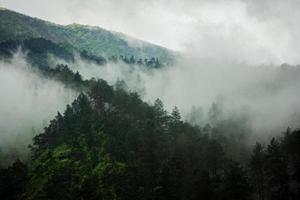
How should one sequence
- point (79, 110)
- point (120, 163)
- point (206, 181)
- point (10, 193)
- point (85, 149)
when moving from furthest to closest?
point (79, 110) → point (85, 149) → point (120, 163) → point (10, 193) → point (206, 181)

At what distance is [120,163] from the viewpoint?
130750mm

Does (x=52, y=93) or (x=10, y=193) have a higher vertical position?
(x=52, y=93)

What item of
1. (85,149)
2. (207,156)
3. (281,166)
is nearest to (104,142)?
(85,149)

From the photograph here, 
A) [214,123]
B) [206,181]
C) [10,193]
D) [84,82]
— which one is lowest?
[10,193]

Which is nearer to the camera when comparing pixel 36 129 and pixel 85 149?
pixel 85 149

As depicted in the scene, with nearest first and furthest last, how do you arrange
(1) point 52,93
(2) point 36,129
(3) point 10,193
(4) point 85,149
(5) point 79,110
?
(3) point 10,193
(4) point 85,149
(5) point 79,110
(2) point 36,129
(1) point 52,93

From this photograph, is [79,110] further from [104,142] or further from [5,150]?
[5,150]

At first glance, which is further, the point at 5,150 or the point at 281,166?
the point at 5,150

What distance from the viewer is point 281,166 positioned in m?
87.6

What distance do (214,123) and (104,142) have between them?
57.2m

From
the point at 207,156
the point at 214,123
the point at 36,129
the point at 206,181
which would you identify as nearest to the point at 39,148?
the point at 36,129

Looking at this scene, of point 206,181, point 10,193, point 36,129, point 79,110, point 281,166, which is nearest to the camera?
point 206,181

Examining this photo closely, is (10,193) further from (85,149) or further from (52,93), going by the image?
(52,93)

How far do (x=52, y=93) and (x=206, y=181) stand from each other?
126809 millimetres
